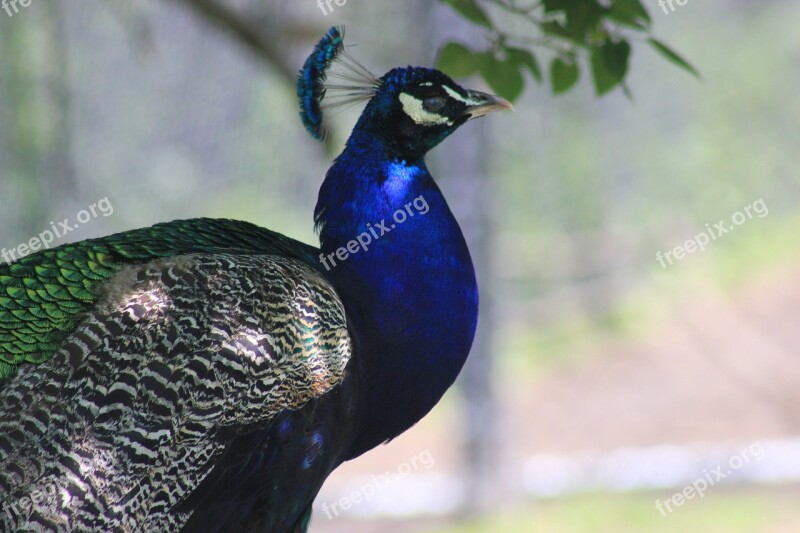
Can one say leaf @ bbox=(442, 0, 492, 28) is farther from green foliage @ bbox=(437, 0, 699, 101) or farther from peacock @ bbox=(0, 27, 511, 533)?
peacock @ bbox=(0, 27, 511, 533)

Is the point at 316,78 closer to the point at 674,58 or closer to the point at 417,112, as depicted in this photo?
the point at 417,112

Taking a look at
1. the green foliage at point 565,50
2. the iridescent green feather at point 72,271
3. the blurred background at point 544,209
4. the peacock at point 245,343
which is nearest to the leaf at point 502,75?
the green foliage at point 565,50

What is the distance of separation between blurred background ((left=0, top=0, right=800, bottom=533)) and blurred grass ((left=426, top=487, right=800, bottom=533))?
0.04 ft

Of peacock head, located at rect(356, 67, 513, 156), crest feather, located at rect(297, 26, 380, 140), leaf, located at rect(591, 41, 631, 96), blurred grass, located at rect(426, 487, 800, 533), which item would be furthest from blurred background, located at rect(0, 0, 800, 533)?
leaf, located at rect(591, 41, 631, 96)

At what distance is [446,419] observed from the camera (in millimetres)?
5289

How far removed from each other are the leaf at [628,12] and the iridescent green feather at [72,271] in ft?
2.56

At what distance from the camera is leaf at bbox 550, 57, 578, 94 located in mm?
2230

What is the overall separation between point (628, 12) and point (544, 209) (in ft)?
11.0

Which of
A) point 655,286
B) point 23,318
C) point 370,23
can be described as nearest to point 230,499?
point 23,318

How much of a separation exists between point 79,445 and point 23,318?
30 cm

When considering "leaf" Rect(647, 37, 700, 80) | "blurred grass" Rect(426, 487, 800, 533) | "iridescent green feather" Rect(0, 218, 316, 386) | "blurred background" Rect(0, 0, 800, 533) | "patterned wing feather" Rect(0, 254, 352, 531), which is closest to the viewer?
"patterned wing feather" Rect(0, 254, 352, 531)

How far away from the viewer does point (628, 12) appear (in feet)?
6.52

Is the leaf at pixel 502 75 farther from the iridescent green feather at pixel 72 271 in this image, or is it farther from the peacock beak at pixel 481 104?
the iridescent green feather at pixel 72 271

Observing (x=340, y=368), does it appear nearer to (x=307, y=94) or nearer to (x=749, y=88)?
(x=307, y=94)
